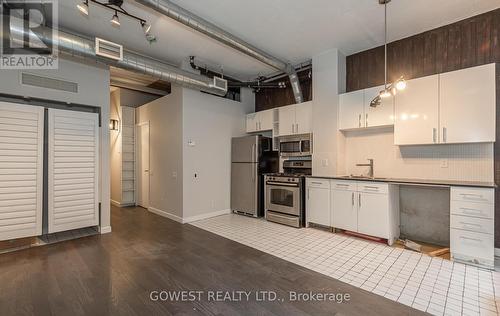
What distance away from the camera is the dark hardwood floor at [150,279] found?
2057mm

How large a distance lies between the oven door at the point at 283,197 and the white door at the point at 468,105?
239 cm

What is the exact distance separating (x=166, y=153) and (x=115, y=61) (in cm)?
230

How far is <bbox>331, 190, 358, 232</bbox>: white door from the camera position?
3793 millimetres

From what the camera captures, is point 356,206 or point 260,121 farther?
point 260,121

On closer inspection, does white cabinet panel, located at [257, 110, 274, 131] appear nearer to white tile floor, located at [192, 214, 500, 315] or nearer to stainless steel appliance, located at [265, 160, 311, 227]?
stainless steel appliance, located at [265, 160, 311, 227]

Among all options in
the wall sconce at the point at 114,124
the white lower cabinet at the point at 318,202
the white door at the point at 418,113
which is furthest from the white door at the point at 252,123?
the wall sconce at the point at 114,124

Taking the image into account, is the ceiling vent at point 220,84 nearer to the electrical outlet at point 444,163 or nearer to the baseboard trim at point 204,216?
the baseboard trim at point 204,216

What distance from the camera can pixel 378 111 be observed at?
3.81 metres

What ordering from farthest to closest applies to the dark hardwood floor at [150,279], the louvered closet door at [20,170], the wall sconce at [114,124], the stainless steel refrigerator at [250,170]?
1. the wall sconce at [114,124]
2. the stainless steel refrigerator at [250,170]
3. the louvered closet door at [20,170]
4. the dark hardwood floor at [150,279]

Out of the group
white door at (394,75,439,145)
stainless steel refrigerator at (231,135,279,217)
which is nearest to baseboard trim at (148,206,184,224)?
stainless steel refrigerator at (231,135,279,217)

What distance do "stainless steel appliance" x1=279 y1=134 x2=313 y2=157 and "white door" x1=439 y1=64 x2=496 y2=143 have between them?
2.13 meters

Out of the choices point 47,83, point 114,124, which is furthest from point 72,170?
point 114,124

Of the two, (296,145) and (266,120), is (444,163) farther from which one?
(266,120)

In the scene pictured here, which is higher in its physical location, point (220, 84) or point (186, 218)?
point (220, 84)
